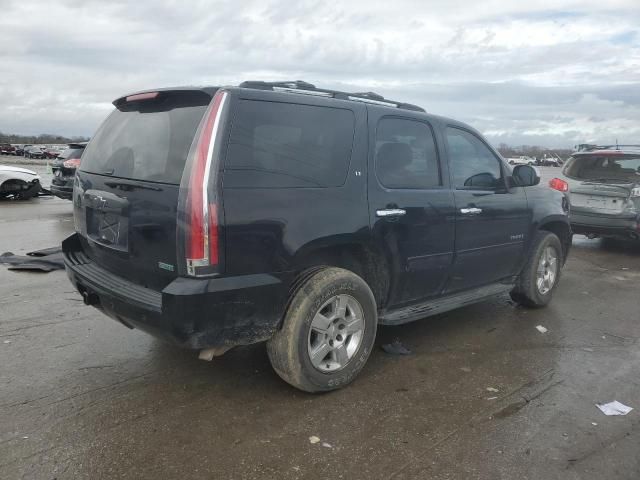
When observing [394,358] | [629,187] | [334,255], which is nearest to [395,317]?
[394,358]

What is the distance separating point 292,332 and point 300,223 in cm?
67

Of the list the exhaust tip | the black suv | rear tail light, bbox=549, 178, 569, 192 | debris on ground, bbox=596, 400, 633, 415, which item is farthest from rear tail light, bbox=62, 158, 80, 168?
debris on ground, bbox=596, 400, 633, 415

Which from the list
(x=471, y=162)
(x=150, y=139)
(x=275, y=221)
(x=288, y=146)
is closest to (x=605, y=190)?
(x=471, y=162)

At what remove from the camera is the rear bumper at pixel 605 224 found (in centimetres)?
861

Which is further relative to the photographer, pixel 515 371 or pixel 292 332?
pixel 515 371

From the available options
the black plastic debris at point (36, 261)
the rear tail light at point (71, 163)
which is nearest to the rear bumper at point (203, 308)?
the black plastic debris at point (36, 261)

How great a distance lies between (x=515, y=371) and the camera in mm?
4176

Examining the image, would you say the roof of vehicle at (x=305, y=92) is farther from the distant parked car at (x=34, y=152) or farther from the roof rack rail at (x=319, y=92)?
the distant parked car at (x=34, y=152)

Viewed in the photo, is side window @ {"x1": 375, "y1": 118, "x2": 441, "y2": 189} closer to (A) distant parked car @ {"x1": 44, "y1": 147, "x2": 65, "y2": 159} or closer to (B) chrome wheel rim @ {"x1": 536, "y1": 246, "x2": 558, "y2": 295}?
(B) chrome wheel rim @ {"x1": 536, "y1": 246, "x2": 558, "y2": 295}

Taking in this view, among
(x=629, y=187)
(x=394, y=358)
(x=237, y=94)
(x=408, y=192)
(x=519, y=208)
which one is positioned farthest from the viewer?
(x=629, y=187)

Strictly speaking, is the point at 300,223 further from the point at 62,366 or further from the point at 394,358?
the point at 62,366

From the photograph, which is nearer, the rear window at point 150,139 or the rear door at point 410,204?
the rear window at point 150,139

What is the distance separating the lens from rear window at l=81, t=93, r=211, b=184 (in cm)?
326

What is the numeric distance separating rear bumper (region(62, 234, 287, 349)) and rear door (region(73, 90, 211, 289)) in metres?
0.12
